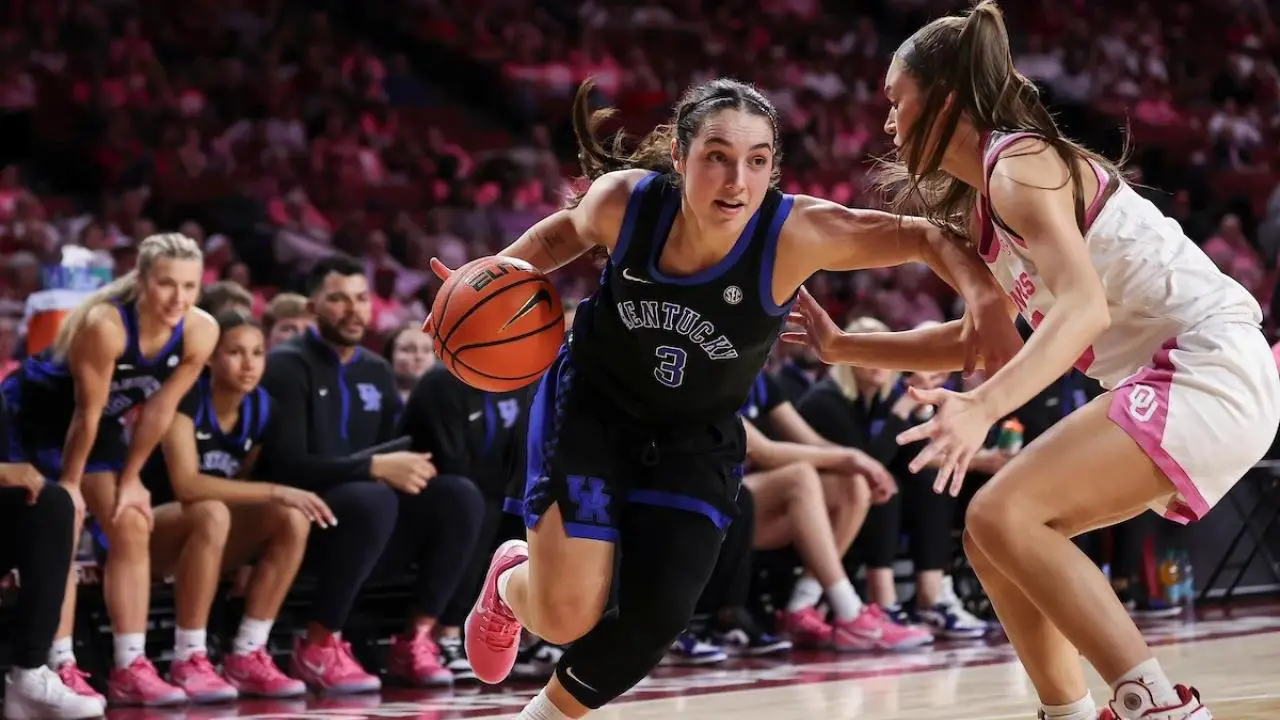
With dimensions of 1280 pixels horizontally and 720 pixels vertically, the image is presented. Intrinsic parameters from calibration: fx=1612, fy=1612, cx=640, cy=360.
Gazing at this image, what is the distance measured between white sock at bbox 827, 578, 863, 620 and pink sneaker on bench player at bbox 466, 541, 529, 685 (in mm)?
2995

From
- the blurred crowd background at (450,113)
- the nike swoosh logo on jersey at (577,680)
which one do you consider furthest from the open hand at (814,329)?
the blurred crowd background at (450,113)

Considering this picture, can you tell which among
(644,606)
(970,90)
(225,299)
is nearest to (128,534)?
(225,299)

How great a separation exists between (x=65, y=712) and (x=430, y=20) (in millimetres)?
9762

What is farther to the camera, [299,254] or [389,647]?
[299,254]

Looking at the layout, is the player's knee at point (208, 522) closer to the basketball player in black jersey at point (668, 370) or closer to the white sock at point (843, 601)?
the basketball player in black jersey at point (668, 370)

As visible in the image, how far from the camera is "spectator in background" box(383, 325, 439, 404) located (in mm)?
7430

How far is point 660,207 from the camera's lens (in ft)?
12.4

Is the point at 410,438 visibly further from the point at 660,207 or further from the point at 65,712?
the point at 660,207

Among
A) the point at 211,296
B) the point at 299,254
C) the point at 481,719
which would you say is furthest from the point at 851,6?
the point at 481,719

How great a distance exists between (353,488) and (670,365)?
9.05 feet

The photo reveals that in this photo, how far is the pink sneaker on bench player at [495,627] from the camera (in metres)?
4.19

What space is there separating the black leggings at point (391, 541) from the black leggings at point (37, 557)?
99cm

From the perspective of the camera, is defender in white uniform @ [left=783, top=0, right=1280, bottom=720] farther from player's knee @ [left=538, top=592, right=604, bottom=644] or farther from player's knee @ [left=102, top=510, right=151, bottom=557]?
player's knee @ [left=102, top=510, right=151, bottom=557]

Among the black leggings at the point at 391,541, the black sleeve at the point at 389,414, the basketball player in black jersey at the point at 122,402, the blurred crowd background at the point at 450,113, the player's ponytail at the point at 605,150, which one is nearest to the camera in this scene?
the player's ponytail at the point at 605,150
